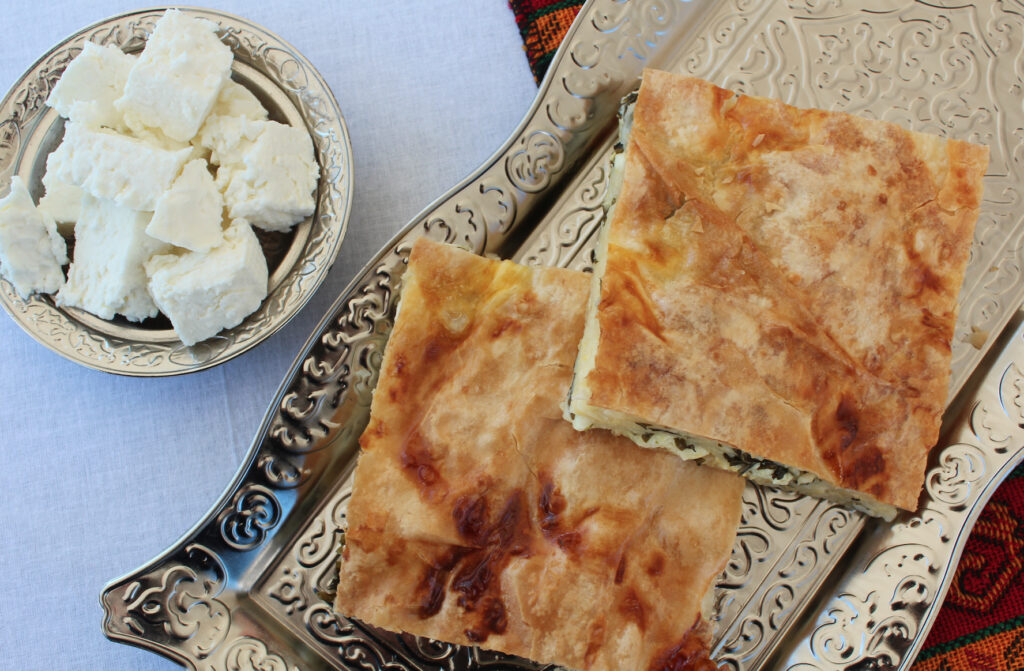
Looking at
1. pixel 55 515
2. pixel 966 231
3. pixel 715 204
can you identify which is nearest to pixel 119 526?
pixel 55 515

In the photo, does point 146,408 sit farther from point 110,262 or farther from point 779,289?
point 779,289

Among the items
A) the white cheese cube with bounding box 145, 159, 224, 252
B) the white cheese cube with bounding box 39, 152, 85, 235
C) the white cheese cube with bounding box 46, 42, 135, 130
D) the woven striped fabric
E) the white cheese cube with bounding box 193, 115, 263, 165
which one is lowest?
the woven striped fabric

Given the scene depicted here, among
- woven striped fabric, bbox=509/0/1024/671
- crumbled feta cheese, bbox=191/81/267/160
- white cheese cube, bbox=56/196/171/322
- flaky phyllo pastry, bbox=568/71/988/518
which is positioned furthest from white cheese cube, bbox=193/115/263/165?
woven striped fabric, bbox=509/0/1024/671

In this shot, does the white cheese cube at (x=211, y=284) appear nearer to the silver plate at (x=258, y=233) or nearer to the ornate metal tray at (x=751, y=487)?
the silver plate at (x=258, y=233)

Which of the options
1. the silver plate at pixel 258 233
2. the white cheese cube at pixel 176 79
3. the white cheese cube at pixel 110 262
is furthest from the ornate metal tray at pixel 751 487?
the white cheese cube at pixel 176 79

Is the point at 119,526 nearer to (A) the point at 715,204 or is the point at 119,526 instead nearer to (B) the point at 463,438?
(B) the point at 463,438

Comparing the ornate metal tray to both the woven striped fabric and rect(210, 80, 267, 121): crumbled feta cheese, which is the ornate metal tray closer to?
the woven striped fabric
